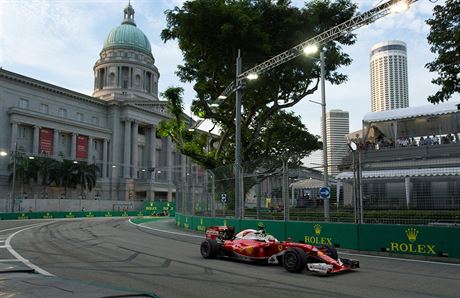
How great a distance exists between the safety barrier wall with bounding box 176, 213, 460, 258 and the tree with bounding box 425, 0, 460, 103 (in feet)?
17.2

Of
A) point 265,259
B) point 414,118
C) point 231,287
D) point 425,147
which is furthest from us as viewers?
point 414,118

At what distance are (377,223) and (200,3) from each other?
1775cm

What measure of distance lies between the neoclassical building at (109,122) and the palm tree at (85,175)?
16.4 ft

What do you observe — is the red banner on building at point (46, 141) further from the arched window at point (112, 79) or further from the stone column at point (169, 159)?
the arched window at point (112, 79)

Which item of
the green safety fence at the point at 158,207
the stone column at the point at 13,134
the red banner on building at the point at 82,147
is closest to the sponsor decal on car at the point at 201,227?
the green safety fence at the point at 158,207

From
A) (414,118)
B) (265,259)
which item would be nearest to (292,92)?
(414,118)

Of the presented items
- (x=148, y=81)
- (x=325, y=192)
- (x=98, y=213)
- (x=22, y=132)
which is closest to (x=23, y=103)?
(x=22, y=132)

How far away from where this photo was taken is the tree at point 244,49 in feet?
89.8

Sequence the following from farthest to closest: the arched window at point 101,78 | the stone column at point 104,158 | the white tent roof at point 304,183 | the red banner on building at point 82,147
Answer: the arched window at point 101,78
the stone column at point 104,158
the red banner on building at point 82,147
the white tent roof at point 304,183

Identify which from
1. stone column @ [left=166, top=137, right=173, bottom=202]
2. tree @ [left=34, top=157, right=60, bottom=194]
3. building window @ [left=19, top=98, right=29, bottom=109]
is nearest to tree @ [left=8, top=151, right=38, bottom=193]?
tree @ [left=34, top=157, right=60, bottom=194]

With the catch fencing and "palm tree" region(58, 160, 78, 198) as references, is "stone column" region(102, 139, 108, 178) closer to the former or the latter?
"palm tree" region(58, 160, 78, 198)

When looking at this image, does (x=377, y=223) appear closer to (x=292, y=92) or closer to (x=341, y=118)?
(x=292, y=92)

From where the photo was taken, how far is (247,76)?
24062 millimetres

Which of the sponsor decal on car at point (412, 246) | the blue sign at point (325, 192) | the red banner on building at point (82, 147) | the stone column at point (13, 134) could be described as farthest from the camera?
the red banner on building at point (82, 147)
